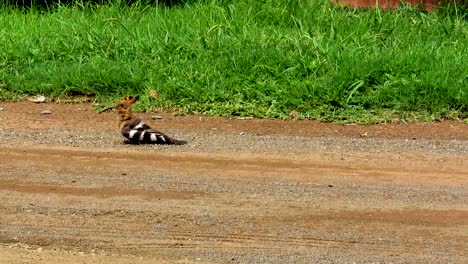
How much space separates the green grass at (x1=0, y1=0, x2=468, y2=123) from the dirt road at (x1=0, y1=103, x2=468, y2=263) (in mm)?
488

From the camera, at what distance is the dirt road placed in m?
6.14

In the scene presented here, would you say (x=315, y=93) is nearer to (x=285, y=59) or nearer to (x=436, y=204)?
(x=285, y=59)

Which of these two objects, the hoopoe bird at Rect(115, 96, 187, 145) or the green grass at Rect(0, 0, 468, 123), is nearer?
the hoopoe bird at Rect(115, 96, 187, 145)

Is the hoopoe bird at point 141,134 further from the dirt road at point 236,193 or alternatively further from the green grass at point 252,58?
the green grass at point 252,58

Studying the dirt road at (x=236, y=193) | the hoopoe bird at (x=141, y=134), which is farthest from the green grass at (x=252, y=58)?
the hoopoe bird at (x=141, y=134)

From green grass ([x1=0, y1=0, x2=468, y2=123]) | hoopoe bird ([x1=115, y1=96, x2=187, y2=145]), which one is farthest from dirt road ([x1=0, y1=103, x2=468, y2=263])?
green grass ([x1=0, y1=0, x2=468, y2=123])

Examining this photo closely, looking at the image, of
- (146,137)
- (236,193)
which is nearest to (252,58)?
(146,137)

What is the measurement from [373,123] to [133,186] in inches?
126

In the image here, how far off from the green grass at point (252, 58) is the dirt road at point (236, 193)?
49 cm

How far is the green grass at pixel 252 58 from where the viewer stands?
10.2 metres

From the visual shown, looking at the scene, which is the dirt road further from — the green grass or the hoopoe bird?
the green grass

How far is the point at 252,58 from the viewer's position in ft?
36.2

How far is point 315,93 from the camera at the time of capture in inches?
405

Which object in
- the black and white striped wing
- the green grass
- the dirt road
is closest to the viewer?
the dirt road
